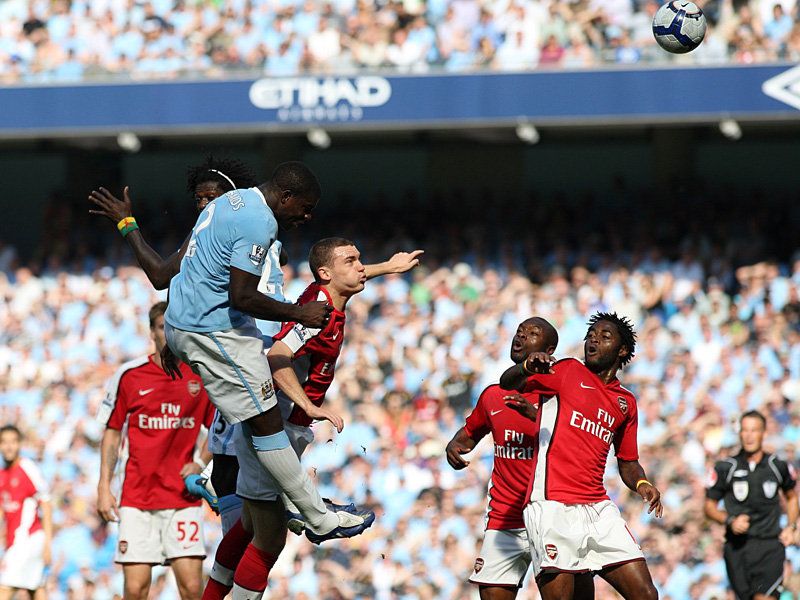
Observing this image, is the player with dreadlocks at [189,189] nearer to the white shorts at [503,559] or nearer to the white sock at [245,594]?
the white sock at [245,594]

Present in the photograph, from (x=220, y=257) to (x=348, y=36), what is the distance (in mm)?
10506

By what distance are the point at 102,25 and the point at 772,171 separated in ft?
29.8

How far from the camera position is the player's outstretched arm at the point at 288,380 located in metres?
6.53

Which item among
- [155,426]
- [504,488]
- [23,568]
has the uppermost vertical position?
[155,426]

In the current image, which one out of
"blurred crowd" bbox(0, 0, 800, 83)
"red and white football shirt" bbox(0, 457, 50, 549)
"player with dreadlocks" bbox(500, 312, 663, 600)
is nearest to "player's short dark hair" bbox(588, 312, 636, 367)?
"player with dreadlocks" bbox(500, 312, 663, 600)

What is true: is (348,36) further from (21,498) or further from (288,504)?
(288,504)

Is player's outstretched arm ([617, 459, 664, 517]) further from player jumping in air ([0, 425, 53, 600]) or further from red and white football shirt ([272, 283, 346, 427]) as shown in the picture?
player jumping in air ([0, 425, 53, 600])

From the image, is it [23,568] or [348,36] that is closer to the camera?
[23,568]

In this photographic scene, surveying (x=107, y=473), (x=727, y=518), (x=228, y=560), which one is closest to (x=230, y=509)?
(x=228, y=560)

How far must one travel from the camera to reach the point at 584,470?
764 centimetres

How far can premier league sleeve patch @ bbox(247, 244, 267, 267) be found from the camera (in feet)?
20.8

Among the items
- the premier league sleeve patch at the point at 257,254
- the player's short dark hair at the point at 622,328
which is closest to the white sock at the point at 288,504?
the premier league sleeve patch at the point at 257,254

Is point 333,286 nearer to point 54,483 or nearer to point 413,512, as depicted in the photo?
point 413,512

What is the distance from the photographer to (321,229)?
18.3 m
